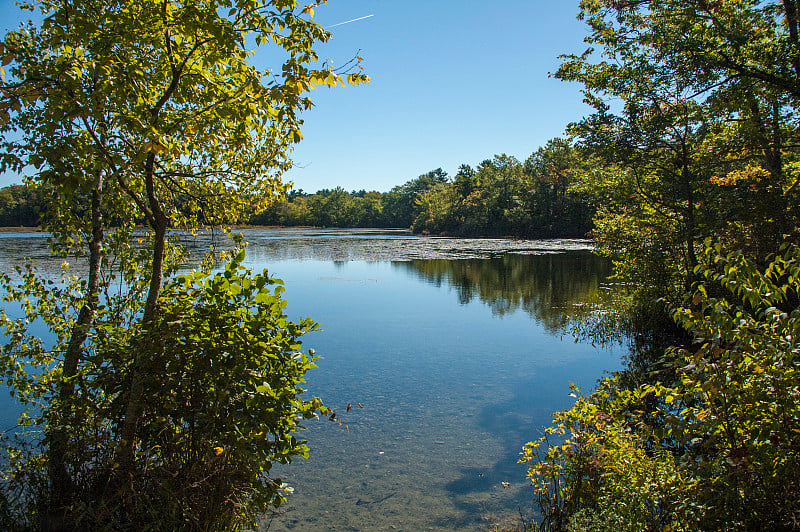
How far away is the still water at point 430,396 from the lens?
193 inches

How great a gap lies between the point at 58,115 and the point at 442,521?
445cm

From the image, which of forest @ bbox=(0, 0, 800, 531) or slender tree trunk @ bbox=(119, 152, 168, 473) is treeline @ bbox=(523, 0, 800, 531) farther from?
slender tree trunk @ bbox=(119, 152, 168, 473)

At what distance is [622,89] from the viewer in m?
10.5

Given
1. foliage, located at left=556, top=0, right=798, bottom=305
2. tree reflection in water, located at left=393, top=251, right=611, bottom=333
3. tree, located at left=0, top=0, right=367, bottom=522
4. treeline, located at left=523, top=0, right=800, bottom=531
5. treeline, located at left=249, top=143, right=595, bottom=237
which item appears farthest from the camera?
treeline, located at left=249, top=143, right=595, bottom=237

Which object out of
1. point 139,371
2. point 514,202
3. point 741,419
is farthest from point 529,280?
point 514,202

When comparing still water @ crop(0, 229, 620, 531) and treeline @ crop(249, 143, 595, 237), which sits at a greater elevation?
treeline @ crop(249, 143, 595, 237)

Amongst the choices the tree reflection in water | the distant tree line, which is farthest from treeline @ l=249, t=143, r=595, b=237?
the tree reflection in water

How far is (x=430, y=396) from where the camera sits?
26.0 ft

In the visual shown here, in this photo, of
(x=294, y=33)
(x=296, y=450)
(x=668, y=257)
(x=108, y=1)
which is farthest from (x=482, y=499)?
(x=668, y=257)

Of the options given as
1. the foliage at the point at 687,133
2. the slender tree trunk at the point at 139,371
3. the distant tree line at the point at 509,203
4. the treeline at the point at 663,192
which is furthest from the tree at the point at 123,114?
the distant tree line at the point at 509,203

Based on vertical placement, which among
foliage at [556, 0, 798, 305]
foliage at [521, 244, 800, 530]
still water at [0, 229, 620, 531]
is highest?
foliage at [556, 0, 798, 305]

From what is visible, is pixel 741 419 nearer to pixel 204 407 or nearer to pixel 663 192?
pixel 204 407

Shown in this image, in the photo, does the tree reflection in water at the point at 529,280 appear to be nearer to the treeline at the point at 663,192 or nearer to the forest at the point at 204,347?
the treeline at the point at 663,192

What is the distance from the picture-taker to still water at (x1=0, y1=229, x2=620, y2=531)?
4891mm
